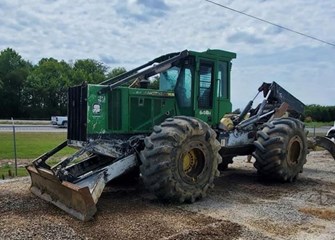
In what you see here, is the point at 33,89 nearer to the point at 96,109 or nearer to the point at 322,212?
the point at 96,109

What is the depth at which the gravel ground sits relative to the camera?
5566mm

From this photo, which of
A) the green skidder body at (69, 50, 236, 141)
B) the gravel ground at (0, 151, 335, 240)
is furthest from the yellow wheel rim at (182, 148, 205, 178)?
the green skidder body at (69, 50, 236, 141)

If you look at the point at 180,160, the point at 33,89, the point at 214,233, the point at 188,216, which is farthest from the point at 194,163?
the point at 33,89

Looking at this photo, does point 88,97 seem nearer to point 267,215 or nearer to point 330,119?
point 267,215

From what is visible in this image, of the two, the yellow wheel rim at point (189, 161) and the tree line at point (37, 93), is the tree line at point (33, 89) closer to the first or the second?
the tree line at point (37, 93)

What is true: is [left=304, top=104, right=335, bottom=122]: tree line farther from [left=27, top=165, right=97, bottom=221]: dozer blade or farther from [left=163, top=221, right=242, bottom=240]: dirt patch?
[left=163, top=221, right=242, bottom=240]: dirt patch

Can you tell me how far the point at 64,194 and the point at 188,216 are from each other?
82.7 inches

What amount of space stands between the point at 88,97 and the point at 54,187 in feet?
5.93

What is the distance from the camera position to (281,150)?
9.15 m

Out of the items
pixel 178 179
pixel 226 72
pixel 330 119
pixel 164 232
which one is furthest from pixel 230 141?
pixel 330 119

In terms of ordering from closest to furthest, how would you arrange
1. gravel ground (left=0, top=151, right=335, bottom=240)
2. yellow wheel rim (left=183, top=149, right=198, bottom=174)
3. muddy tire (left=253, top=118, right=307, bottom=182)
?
gravel ground (left=0, top=151, right=335, bottom=240), yellow wheel rim (left=183, top=149, right=198, bottom=174), muddy tire (left=253, top=118, right=307, bottom=182)

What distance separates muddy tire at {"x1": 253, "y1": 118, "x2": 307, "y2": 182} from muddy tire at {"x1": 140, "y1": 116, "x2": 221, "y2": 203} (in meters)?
1.81

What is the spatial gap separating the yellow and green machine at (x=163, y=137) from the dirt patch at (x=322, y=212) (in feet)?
6.04

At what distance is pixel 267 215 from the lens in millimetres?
6727
